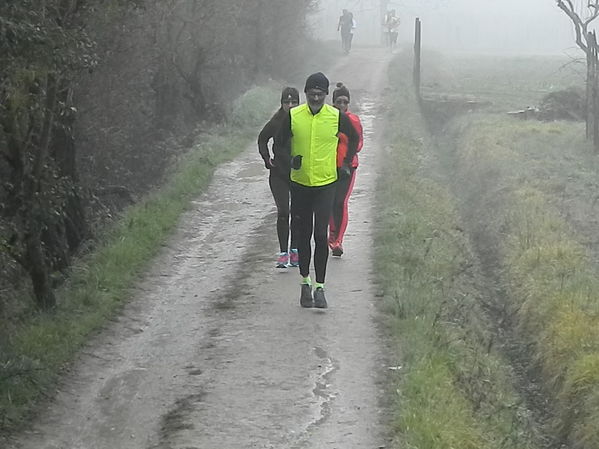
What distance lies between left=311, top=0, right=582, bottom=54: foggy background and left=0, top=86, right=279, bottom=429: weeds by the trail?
47671 millimetres

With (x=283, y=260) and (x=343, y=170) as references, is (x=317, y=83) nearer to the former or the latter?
(x=343, y=170)

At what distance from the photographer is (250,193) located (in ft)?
49.4

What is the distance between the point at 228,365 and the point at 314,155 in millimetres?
1933

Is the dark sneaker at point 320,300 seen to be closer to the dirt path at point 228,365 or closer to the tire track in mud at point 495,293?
the dirt path at point 228,365

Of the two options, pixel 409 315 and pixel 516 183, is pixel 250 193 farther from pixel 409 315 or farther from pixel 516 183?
pixel 409 315

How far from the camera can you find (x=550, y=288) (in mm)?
10609

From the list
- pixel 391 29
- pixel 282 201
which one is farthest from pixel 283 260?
pixel 391 29

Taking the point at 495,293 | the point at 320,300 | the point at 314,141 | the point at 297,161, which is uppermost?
the point at 314,141

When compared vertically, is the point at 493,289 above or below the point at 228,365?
below

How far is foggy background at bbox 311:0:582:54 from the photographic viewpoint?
66.1 meters

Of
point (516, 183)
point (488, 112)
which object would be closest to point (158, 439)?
point (516, 183)

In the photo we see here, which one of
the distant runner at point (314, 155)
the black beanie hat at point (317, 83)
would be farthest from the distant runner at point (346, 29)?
the black beanie hat at point (317, 83)

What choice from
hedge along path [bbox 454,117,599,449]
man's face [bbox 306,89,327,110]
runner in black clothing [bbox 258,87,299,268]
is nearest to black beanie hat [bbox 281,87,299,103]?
runner in black clothing [bbox 258,87,299,268]

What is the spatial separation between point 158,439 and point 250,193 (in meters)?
8.78
